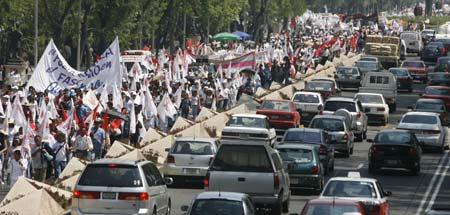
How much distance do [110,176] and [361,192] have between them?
203 inches

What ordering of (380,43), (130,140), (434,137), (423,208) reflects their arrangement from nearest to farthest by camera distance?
(423,208) → (130,140) → (434,137) → (380,43)

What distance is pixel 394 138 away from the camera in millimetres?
40406

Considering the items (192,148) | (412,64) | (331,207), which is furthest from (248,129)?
(412,64)

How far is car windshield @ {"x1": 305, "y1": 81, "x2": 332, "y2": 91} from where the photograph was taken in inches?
2421

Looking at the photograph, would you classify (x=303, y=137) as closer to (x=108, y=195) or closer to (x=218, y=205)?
(x=108, y=195)

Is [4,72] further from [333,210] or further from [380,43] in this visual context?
[333,210]

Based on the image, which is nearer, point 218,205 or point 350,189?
point 218,205

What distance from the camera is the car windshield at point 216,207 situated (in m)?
23.1

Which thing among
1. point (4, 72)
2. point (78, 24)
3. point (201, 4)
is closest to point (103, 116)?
point (4, 72)

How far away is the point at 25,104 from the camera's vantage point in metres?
37.4

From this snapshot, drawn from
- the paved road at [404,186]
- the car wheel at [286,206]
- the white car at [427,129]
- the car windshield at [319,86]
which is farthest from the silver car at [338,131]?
the car windshield at [319,86]

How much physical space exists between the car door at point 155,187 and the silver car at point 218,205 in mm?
2416

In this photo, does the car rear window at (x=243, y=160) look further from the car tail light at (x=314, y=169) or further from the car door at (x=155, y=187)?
the car tail light at (x=314, y=169)

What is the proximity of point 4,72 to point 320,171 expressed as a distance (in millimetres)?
30651
